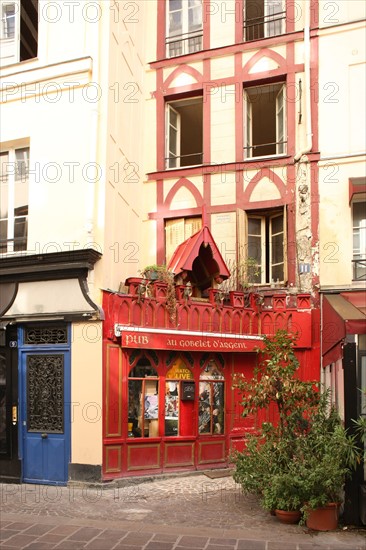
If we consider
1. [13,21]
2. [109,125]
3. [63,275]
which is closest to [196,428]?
[63,275]

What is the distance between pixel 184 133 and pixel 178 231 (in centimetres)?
270

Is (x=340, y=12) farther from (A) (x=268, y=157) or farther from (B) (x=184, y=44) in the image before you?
(B) (x=184, y=44)

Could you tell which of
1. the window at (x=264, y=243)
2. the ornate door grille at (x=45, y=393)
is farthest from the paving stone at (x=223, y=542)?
the window at (x=264, y=243)

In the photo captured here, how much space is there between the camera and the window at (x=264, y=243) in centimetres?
1187

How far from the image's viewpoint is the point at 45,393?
1001 cm

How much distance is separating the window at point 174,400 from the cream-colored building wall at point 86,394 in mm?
1450

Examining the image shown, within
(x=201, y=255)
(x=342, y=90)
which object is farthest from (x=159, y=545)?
(x=342, y=90)

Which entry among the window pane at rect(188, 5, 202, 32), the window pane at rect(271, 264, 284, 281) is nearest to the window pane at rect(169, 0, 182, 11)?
the window pane at rect(188, 5, 202, 32)

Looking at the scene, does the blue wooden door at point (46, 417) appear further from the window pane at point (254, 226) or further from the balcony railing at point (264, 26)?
the balcony railing at point (264, 26)

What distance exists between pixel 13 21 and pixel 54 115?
247 centimetres

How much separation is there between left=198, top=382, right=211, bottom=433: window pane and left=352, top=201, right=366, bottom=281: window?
11.6ft

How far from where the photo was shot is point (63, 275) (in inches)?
393

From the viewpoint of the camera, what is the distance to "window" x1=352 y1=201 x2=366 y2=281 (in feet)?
36.2

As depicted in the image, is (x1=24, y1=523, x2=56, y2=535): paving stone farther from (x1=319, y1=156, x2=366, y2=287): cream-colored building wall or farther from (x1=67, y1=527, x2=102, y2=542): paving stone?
(x1=319, y1=156, x2=366, y2=287): cream-colored building wall
